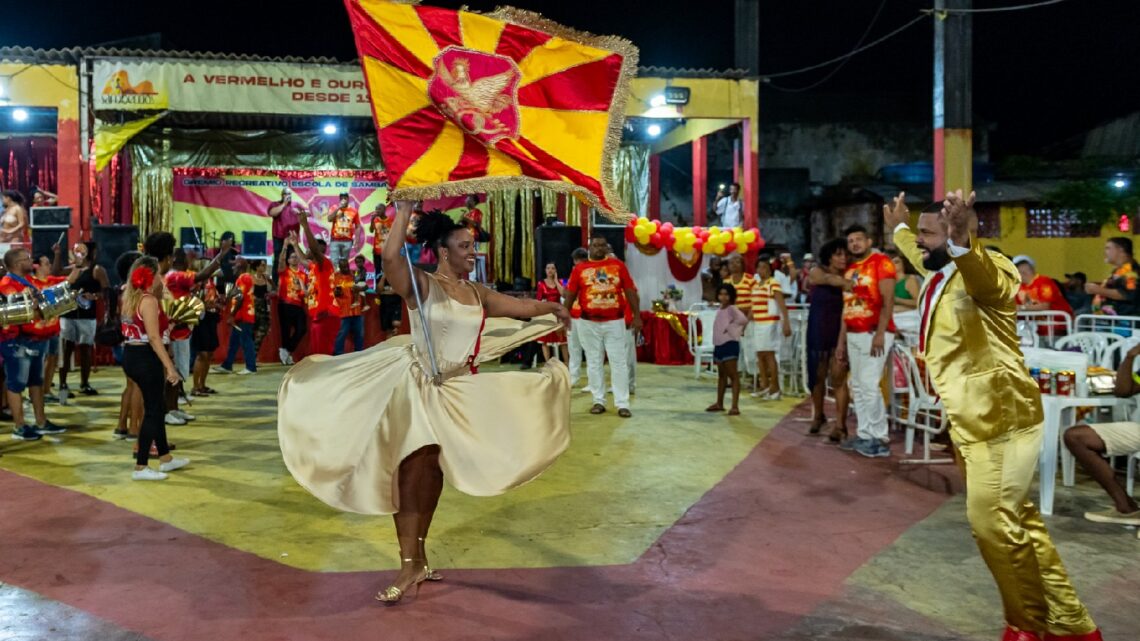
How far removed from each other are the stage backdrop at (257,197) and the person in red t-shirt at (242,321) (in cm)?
409

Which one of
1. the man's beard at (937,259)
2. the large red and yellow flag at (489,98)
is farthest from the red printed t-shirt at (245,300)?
the man's beard at (937,259)

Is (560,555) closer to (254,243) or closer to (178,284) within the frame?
(178,284)

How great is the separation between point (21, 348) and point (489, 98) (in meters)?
6.28

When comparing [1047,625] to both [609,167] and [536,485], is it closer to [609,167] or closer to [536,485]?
[609,167]

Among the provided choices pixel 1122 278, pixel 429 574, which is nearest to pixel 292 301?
pixel 429 574

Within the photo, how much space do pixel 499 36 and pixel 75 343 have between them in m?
9.36

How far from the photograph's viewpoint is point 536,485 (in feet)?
A: 23.6

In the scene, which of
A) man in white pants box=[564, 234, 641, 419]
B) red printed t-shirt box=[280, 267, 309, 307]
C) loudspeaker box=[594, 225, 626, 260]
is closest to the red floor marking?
man in white pants box=[564, 234, 641, 419]

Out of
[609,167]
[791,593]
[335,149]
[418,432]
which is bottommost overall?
[791,593]

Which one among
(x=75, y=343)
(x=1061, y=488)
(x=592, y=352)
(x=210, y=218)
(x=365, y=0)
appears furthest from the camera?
(x=210, y=218)

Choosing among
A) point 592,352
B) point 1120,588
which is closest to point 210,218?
point 592,352

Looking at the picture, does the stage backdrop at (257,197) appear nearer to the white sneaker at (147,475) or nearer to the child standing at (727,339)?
the child standing at (727,339)

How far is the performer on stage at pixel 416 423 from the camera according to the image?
4.70 meters

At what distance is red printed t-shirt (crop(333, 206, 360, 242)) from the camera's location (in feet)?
57.7
